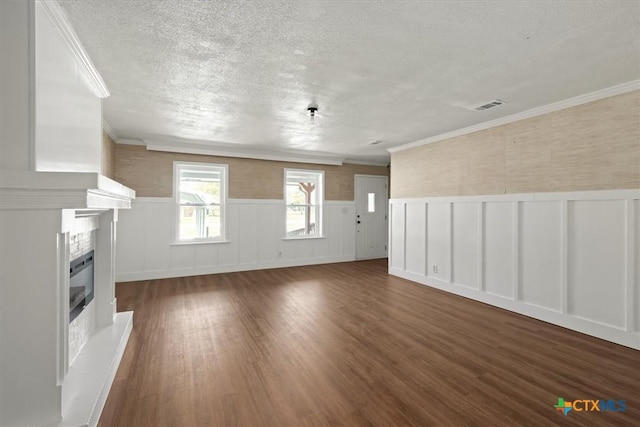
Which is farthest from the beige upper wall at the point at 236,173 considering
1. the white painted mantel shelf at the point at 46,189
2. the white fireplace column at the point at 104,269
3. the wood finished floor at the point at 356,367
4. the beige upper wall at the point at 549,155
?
the white painted mantel shelf at the point at 46,189

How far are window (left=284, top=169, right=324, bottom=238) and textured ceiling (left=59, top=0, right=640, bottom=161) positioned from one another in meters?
2.99

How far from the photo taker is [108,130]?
460 cm

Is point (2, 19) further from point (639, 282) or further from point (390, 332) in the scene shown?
point (639, 282)

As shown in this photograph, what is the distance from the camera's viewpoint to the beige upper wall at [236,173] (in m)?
5.40

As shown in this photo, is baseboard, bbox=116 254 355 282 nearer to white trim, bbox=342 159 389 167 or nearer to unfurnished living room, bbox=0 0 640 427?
unfurnished living room, bbox=0 0 640 427

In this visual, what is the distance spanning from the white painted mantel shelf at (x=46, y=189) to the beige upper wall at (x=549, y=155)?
455 centimetres

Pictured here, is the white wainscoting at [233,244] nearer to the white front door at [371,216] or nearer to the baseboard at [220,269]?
Result: the baseboard at [220,269]

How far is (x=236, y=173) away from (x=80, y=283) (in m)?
4.09

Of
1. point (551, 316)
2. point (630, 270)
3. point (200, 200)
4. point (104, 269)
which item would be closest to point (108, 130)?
point (200, 200)

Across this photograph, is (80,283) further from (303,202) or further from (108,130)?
(303,202)

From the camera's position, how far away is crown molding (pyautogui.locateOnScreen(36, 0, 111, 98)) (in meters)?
1.73

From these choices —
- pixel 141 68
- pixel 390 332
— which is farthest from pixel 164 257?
pixel 390 332
